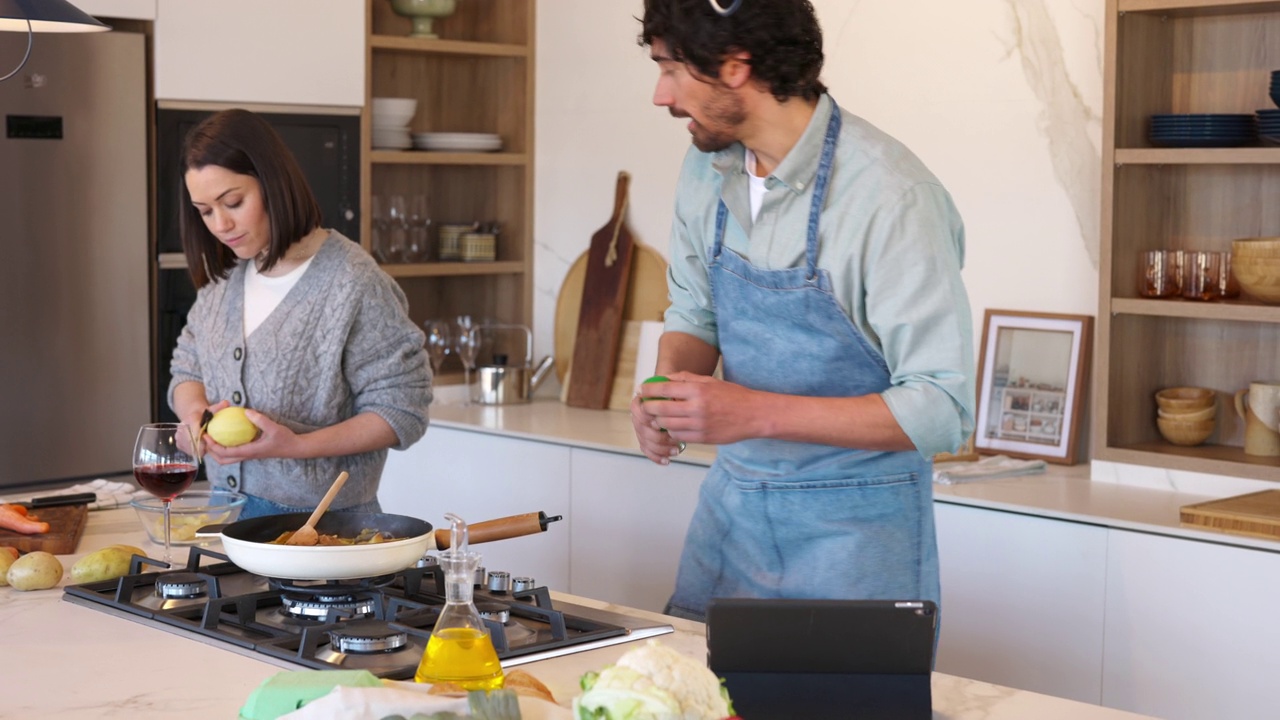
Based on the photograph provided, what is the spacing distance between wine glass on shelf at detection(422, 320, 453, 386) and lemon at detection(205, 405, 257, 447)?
6.39ft

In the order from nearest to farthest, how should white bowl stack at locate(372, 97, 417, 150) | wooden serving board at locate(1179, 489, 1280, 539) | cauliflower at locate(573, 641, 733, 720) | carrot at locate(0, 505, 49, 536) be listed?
cauliflower at locate(573, 641, 733, 720) → carrot at locate(0, 505, 49, 536) → wooden serving board at locate(1179, 489, 1280, 539) → white bowl stack at locate(372, 97, 417, 150)

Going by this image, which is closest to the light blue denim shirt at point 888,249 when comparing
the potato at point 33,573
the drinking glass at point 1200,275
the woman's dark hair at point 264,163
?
the woman's dark hair at point 264,163

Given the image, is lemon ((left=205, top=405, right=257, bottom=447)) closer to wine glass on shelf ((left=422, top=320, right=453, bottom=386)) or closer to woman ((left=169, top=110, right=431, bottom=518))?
woman ((left=169, top=110, right=431, bottom=518))

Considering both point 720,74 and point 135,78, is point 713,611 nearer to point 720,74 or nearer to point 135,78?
point 720,74

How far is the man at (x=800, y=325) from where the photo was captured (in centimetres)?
183

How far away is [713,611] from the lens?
136cm

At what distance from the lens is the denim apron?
1.94 metres

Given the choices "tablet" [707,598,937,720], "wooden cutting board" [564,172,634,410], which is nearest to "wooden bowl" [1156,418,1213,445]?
"wooden cutting board" [564,172,634,410]

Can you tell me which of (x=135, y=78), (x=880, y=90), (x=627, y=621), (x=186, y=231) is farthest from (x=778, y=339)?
(x=135, y=78)

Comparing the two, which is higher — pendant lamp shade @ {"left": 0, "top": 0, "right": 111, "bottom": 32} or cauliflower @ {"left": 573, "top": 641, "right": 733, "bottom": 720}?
pendant lamp shade @ {"left": 0, "top": 0, "right": 111, "bottom": 32}

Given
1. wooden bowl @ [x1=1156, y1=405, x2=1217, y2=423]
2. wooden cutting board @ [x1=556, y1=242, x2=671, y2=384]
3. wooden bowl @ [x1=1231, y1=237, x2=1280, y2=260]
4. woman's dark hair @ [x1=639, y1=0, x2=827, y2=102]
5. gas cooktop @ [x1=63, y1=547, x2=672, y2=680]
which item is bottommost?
gas cooktop @ [x1=63, y1=547, x2=672, y2=680]

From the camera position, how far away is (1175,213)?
3266 mm

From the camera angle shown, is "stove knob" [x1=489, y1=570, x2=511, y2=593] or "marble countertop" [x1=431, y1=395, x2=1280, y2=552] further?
"marble countertop" [x1=431, y1=395, x2=1280, y2=552]

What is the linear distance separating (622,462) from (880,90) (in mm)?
1154
